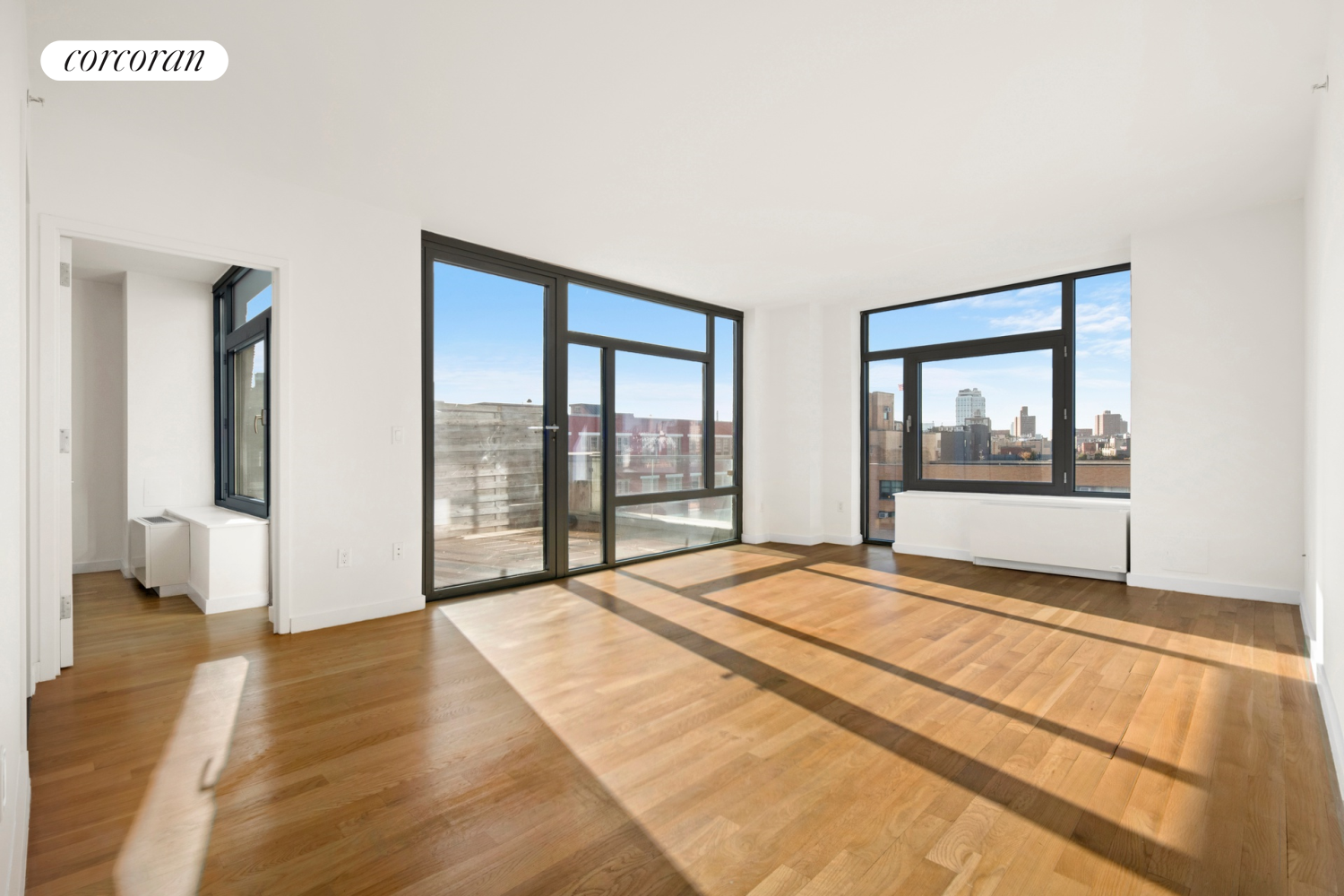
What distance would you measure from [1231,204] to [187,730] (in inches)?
246

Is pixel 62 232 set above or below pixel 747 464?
above

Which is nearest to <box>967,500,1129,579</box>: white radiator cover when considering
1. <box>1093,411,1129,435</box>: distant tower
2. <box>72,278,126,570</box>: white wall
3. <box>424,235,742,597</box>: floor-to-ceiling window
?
<box>1093,411,1129,435</box>: distant tower

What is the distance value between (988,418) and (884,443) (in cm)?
107

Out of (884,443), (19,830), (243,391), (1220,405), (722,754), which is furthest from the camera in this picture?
(884,443)

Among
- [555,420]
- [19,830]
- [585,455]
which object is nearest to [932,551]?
[585,455]

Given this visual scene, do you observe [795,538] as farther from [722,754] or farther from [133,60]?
[133,60]

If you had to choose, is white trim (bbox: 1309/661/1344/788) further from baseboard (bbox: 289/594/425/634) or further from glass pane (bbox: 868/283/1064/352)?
baseboard (bbox: 289/594/425/634)

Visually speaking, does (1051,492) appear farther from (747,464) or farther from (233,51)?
(233,51)

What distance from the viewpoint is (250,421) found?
485cm

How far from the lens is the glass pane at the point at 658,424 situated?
18.8ft

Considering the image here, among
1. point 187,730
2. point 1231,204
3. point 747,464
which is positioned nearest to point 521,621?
point 187,730

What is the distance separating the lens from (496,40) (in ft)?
7.89

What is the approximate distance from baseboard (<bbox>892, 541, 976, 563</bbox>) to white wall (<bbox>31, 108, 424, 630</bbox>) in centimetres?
443

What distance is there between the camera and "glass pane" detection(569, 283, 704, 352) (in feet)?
17.7
